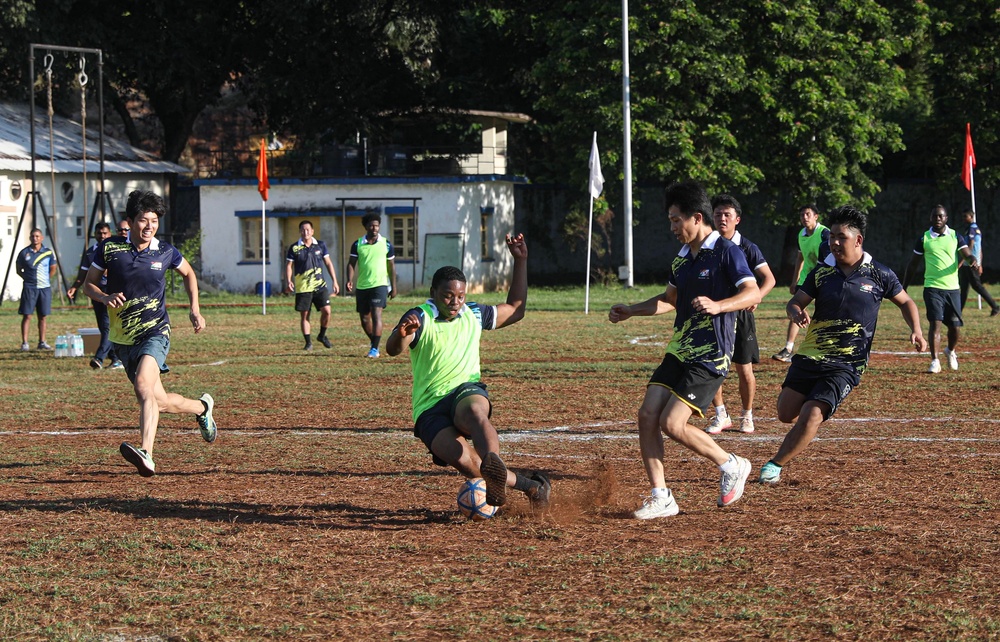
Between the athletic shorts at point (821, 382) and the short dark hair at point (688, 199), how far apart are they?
143 centimetres

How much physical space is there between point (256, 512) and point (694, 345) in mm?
2865

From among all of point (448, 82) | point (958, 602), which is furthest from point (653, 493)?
point (448, 82)

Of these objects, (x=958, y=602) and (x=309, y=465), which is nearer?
(x=958, y=602)

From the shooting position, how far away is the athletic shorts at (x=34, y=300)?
65.2 ft

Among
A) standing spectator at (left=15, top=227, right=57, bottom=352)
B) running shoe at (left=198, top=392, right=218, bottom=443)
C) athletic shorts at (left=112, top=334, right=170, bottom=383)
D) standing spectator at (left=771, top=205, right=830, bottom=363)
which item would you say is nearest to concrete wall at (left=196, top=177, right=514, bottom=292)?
standing spectator at (left=15, top=227, right=57, bottom=352)

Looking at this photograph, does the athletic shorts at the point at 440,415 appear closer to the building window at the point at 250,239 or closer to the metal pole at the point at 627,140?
the metal pole at the point at 627,140

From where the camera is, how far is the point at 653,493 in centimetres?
738

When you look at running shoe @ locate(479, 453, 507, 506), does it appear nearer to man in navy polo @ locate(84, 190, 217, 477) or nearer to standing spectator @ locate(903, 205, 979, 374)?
man in navy polo @ locate(84, 190, 217, 477)

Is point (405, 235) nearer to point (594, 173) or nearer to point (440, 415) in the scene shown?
point (594, 173)

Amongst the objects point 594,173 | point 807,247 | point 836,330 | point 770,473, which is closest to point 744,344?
point 836,330

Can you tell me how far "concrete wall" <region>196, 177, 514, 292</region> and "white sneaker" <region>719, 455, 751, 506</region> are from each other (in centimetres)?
3023

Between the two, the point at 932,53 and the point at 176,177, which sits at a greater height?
the point at 932,53

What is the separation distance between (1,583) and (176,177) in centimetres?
3935

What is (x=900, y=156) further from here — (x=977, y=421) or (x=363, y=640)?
(x=363, y=640)
